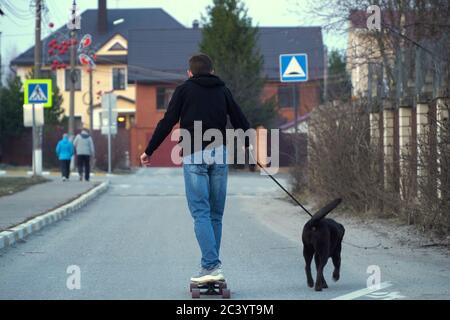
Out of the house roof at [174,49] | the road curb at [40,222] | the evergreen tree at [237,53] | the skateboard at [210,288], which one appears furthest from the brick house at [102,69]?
the skateboard at [210,288]

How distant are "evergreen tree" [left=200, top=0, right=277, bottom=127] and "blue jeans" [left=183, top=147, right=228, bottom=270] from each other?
1467 inches

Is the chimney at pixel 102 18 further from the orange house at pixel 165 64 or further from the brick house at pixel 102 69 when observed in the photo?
the orange house at pixel 165 64

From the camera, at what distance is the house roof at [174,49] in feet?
198

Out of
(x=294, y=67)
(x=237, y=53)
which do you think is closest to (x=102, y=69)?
(x=237, y=53)

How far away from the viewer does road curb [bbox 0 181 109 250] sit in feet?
38.5

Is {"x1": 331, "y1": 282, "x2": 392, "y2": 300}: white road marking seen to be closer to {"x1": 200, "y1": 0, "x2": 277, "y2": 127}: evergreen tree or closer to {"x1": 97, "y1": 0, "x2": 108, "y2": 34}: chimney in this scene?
{"x1": 200, "y1": 0, "x2": 277, "y2": 127}: evergreen tree

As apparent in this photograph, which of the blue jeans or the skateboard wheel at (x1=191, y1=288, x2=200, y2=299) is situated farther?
the blue jeans

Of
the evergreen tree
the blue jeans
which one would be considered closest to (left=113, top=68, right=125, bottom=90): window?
the evergreen tree

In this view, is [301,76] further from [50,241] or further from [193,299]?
[193,299]

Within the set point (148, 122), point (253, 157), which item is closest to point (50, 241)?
point (253, 157)

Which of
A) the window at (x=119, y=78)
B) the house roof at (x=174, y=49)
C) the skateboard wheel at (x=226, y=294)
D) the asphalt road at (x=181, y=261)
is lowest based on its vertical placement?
the asphalt road at (x=181, y=261)

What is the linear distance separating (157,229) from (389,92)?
502 cm

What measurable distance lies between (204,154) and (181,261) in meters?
2.48

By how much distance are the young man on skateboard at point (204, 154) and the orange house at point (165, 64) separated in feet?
161
